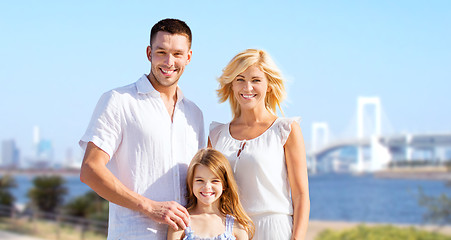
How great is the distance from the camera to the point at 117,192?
5.74 feet

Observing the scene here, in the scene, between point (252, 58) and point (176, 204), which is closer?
point (176, 204)

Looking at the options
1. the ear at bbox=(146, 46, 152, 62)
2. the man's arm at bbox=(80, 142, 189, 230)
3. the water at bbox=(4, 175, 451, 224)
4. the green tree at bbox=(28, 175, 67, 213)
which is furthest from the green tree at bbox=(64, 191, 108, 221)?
the man's arm at bbox=(80, 142, 189, 230)

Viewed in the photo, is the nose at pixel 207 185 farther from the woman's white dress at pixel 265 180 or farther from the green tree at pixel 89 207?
the green tree at pixel 89 207

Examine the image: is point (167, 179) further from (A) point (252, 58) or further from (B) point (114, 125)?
(A) point (252, 58)

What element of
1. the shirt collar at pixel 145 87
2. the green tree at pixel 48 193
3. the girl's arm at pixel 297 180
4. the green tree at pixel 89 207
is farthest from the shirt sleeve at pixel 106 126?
the green tree at pixel 48 193

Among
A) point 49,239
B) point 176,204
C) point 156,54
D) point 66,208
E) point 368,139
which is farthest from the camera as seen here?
point 368,139

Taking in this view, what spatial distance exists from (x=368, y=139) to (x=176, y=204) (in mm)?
31076

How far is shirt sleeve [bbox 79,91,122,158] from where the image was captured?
5.86 feet

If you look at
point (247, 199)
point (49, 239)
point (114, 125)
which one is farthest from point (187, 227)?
point (49, 239)

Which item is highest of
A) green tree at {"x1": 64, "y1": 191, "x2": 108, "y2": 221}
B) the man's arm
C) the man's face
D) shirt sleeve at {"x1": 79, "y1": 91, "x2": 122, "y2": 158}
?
the man's face

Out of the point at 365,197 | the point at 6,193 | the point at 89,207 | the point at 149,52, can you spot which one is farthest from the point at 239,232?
the point at 365,197

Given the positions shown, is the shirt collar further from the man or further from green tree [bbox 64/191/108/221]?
green tree [bbox 64/191/108/221]

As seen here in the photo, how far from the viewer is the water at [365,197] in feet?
117

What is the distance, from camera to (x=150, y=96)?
1939 mm
